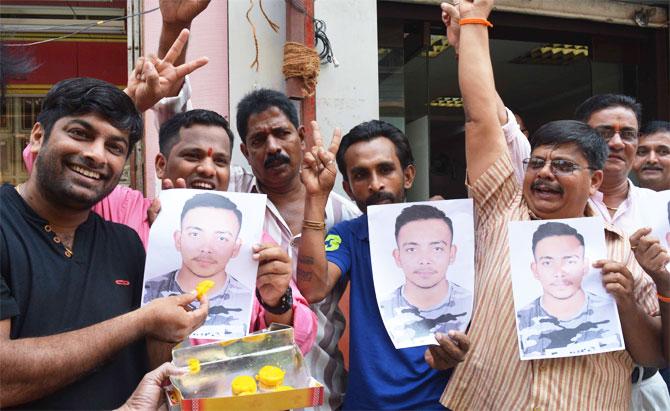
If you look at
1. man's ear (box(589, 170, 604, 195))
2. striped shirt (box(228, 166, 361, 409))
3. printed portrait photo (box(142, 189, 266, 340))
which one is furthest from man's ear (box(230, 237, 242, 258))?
man's ear (box(589, 170, 604, 195))

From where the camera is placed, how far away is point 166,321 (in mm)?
1556

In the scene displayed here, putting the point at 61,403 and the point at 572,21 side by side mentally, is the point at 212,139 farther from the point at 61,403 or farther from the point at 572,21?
the point at 572,21

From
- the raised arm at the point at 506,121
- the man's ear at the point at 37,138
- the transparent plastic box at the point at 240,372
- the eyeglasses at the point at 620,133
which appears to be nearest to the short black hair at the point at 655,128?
the eyeglasses at the point at 620,133

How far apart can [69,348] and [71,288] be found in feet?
0.65

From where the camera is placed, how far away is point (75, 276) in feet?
5.32

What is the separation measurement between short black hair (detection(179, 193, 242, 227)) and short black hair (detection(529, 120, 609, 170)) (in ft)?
3.46

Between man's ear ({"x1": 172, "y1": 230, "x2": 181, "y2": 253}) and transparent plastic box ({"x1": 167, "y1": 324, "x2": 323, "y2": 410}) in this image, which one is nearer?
transparent plastic box ({"x1": 167, "y1": 324, "x2": 323, "y2": 410})

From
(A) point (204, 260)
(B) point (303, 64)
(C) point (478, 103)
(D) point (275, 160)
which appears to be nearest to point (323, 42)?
(B) point (303, 64)

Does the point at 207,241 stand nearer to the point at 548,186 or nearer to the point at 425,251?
the point at 425,251

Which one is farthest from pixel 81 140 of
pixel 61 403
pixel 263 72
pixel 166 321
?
pixel 263 72

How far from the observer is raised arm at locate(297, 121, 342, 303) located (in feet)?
6.58

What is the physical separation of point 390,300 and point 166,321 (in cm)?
80

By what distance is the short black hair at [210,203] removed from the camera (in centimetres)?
184

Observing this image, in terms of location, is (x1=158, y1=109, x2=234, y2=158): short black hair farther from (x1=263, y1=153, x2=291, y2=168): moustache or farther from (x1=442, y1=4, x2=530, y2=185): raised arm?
(x1=442, y1=4, x2=530, y2=185): raised arm
